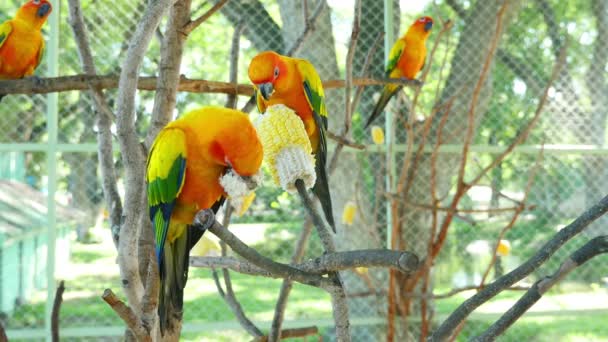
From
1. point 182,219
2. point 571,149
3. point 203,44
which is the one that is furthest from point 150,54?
point 182,219

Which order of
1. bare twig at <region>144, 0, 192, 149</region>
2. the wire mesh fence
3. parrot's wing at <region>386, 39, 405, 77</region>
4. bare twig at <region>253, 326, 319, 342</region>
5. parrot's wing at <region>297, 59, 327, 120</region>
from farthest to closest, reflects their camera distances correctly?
the wire mesh fence → parrot's wing at <region>386, 39, 405, 77</region> → parrot's wing at <region>297, 59, 327, 120</region> → bare twig at <region>253, 326, 319, 342</region> → bare twig at <region>144, 0, 192, 149</region>

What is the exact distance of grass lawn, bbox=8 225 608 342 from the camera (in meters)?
3.86

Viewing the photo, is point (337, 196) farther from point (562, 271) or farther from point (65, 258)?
point (562, 271)


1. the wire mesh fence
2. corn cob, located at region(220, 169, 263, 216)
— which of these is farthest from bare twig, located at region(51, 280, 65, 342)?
the wire mesh fence

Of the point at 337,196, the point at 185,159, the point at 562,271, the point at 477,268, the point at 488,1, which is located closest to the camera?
the point at 562,271

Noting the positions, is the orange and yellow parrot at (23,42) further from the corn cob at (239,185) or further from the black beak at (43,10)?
the corn cob at (239,185)

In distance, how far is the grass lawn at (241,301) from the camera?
386 cm

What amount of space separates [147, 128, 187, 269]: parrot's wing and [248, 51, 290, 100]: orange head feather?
418 mm

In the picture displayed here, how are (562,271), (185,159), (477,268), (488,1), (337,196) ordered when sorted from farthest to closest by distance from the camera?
(477,268) → (488,1) → (337,196) → (185,159) → (562,271)

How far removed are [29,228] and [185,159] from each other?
3.16m

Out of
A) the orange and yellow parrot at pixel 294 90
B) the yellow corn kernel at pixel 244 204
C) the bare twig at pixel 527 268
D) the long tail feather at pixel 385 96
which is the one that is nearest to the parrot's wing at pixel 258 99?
the orange and yellow parrot at pixel 294 90

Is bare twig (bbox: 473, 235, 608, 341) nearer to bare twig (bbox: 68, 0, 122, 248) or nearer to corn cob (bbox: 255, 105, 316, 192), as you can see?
corn cob (bbox: 255, 105, 316, 192)

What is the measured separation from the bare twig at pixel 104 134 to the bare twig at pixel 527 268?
23.1 inches

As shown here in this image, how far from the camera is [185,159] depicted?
1.02m
